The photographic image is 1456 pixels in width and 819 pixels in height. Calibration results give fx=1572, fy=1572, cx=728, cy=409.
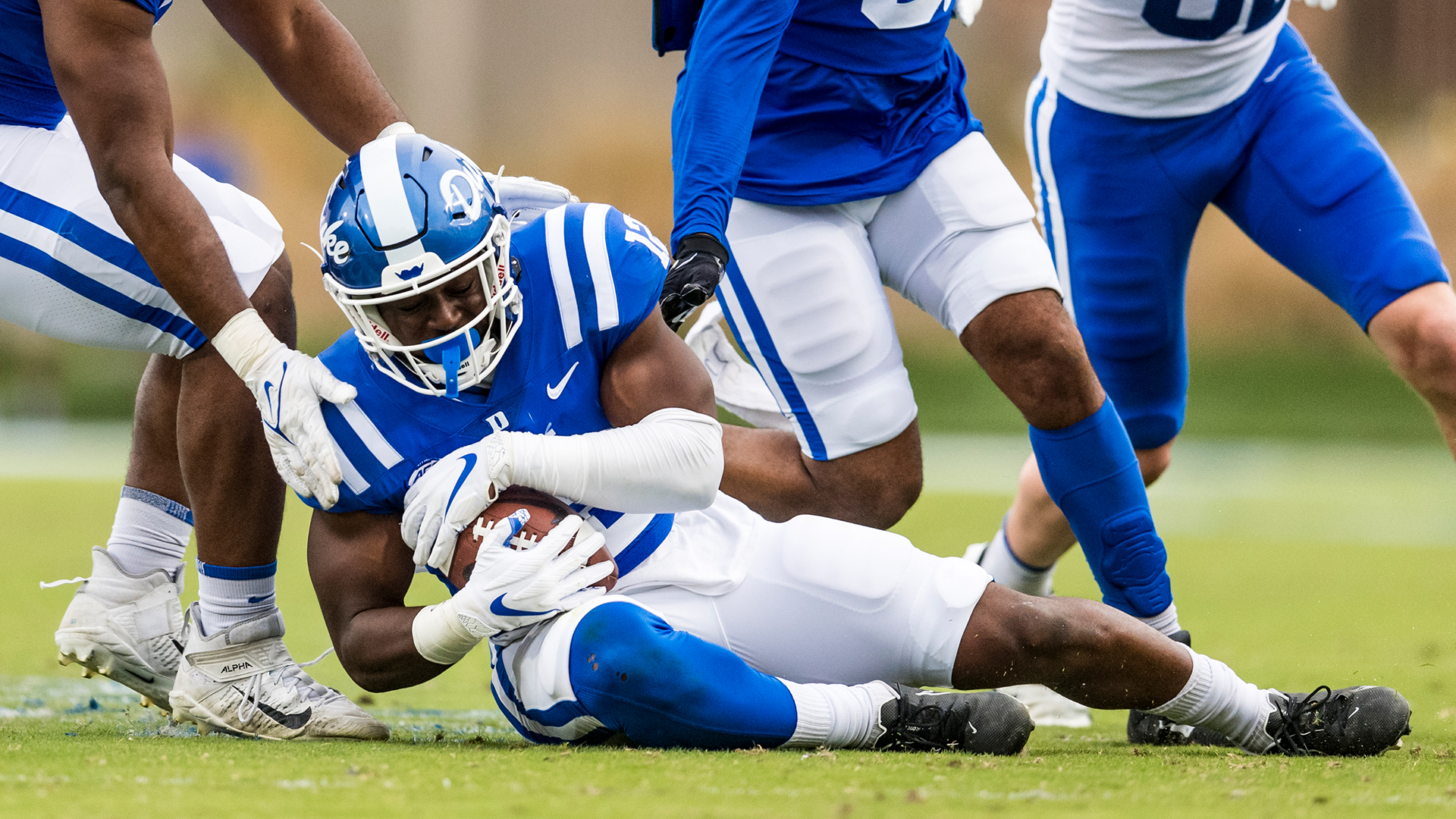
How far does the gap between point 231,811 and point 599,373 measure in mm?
1044

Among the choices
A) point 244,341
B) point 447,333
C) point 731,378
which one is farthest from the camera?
point 731,378

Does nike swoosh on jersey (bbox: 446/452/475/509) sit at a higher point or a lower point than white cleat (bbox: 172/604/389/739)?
higher

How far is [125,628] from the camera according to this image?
3.01 m

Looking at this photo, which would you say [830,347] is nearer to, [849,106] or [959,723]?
[849,106]

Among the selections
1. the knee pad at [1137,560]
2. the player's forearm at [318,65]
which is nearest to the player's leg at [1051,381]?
the knee pad at [1137,560]

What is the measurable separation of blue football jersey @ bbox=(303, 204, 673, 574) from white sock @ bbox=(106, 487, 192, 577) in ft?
2.19

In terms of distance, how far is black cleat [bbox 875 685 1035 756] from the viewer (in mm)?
2510

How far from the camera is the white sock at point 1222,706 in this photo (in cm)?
253

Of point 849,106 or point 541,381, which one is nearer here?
point 541,381

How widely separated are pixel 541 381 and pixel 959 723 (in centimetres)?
89

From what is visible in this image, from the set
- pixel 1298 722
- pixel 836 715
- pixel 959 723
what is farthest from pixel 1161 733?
pixel 836 715

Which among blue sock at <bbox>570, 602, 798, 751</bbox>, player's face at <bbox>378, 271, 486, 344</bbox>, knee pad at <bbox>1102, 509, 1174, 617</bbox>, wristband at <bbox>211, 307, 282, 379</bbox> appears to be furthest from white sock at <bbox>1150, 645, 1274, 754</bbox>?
wristband at <bbox>211, 307, 282, 379</bbox>

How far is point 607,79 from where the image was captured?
16.3m

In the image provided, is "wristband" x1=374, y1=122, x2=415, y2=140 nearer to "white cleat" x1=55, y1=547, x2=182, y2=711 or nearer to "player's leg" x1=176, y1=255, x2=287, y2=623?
"player's leg" x1=176, y1=255, x2=287, y2=623
